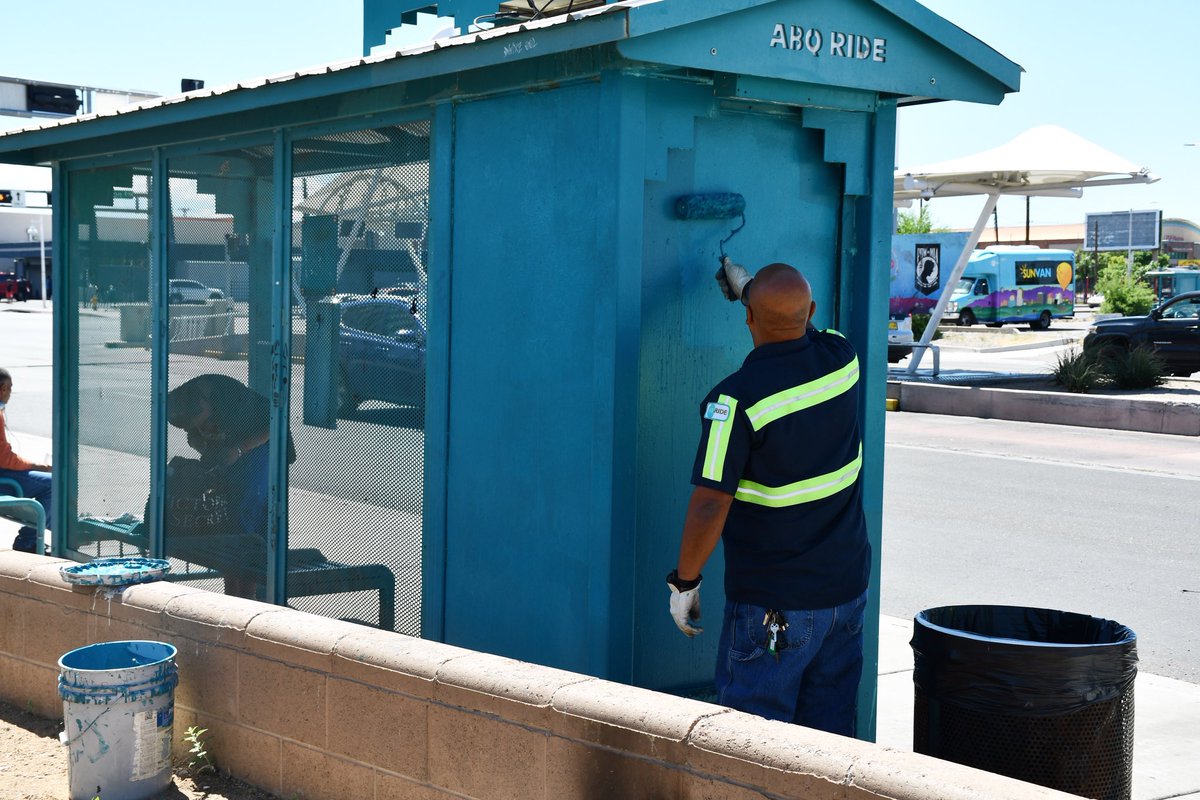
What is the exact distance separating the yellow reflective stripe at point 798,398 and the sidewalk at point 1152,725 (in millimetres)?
2021

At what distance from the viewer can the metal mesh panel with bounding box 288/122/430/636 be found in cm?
548

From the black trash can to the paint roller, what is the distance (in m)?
1.69

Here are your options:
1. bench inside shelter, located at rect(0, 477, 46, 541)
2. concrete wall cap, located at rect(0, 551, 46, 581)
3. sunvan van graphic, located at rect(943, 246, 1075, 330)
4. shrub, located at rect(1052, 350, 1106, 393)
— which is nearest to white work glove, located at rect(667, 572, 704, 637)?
concrete wall cap, located at rect(0, 551, 46, 581)

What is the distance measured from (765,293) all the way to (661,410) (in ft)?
2.71

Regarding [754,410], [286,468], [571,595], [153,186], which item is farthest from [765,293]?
[153,186]

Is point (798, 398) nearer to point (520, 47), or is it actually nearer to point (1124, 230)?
point (520, 47)

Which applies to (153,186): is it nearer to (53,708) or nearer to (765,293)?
(53,708)

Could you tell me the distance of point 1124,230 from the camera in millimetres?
83438

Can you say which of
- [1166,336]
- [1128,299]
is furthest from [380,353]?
[1128,299]

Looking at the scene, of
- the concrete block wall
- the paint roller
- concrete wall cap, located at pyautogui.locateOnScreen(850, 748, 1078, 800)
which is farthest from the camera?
the paint roller

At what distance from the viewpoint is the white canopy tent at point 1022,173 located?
71.6ft

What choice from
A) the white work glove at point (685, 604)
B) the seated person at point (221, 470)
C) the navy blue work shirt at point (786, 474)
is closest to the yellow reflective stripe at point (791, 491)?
the navy blue work shirt at point (786, 474)

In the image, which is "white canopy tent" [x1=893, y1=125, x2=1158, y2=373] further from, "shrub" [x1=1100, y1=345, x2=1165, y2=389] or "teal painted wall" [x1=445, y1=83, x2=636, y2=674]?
"teal painted wall" [x1=445, y1=83, x2=636, y2=674]

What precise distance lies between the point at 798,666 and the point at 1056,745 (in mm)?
764
